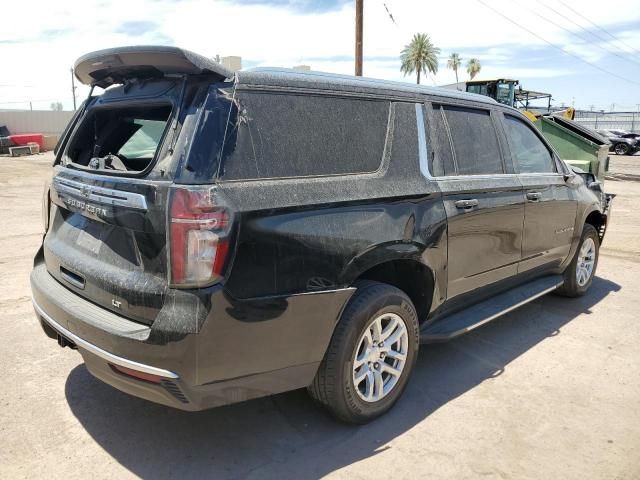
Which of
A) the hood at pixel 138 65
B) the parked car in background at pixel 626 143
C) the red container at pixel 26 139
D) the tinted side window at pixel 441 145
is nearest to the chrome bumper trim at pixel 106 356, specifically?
the hood at pixel 138 65

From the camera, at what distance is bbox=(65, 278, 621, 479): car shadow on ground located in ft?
9.12

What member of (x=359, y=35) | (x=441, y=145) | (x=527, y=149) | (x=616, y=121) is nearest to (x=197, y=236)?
(x=441, y=145)

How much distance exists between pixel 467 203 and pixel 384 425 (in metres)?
1.52

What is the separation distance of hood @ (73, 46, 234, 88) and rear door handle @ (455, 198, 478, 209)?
173 cm

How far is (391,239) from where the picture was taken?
10.0 ft

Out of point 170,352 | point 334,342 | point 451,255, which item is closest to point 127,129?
point 170,352

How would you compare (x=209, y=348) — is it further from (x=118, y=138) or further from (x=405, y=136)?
(x=405, y=136)

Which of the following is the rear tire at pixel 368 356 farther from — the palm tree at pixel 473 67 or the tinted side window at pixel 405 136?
the palm tree at pixel 473 67

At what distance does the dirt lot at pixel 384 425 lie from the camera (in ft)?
9.15

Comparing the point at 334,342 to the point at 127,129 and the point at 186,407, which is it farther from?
the point at 127,129

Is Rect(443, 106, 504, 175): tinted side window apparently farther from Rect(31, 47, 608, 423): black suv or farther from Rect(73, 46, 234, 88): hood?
Rect(73, 46, 234, 88): hood

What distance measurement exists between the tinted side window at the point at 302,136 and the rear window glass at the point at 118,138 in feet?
1.76

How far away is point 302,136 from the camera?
9.14 feet

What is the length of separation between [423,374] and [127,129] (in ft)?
8.39
